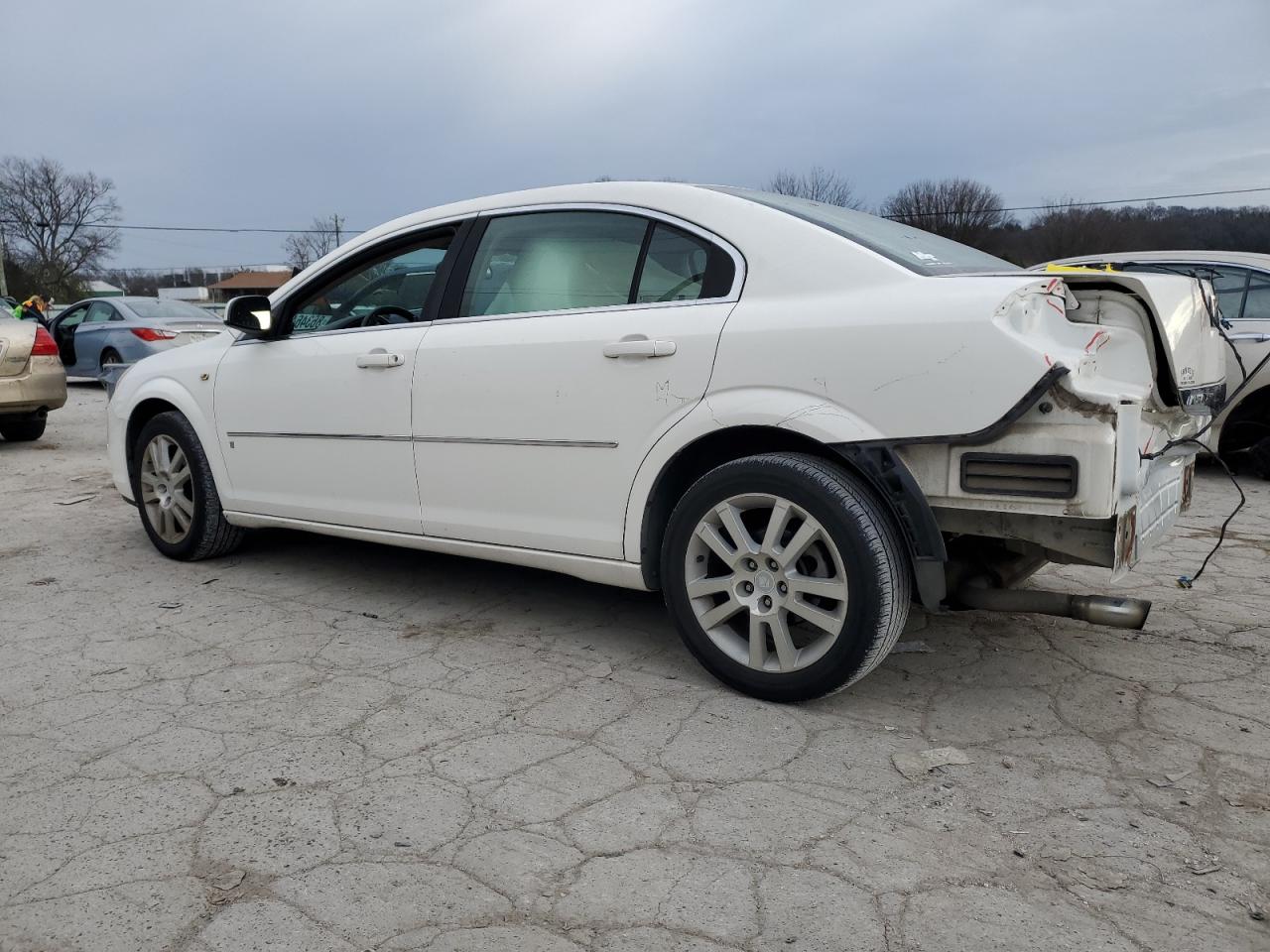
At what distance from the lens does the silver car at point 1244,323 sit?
22.5 feet

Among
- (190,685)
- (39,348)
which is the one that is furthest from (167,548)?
(39,348)

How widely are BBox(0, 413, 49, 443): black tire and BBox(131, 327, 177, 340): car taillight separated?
13.9ft

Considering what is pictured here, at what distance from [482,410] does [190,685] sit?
4.39 feet

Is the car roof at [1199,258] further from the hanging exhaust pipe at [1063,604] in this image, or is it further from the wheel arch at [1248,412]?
the hanging exhaust pipe at [1063,604]

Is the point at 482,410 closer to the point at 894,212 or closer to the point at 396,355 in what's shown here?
the point at 396,355

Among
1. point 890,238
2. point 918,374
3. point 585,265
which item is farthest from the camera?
point 585,265

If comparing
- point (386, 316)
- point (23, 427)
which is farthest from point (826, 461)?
point (23, 427)

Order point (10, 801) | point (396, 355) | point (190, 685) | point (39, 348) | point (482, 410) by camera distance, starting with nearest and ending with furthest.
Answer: point (10, 801) → point (190, 685) → point (482, 410) → point (396, 355) → point (39, 348)

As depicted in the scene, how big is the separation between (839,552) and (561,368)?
1137 millimetres

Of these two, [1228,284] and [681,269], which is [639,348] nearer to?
[681,269]

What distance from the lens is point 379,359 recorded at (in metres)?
3.94

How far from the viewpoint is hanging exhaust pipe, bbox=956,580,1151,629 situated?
9.82 ft

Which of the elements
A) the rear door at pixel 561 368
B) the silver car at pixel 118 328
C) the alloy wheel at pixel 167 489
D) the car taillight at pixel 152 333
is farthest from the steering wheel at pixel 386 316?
the car taillight at pixel 152 333

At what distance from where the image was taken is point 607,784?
268 cm
